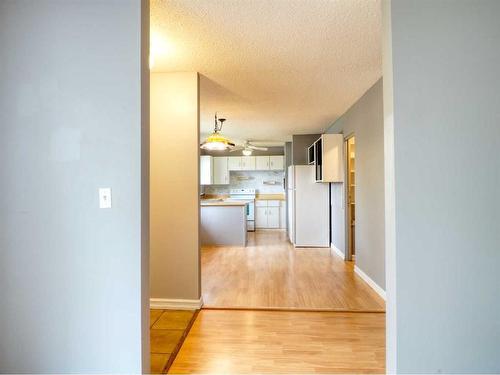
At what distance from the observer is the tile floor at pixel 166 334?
180 cm

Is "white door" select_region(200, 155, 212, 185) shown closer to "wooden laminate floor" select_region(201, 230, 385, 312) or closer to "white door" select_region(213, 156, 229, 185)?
"white door" select_region(213, 156, 229, 185)

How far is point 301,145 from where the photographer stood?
5871 millimetres

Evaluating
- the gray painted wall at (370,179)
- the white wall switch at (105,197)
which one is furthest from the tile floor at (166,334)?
the gray painted wall at (370,179)

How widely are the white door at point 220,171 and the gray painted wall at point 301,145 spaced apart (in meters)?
2.66

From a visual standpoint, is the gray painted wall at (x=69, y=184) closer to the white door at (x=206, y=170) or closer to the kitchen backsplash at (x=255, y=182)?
the white door at (x=206, y=170)

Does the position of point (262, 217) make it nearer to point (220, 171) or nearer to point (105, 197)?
point (220, 171)

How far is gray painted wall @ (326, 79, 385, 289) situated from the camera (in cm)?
293

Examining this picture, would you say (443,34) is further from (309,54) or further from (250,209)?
(250,209)

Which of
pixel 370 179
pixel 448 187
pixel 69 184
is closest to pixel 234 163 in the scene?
pixel 370 179

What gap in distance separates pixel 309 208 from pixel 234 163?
10.7 feet

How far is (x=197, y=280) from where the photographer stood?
8.63 ft

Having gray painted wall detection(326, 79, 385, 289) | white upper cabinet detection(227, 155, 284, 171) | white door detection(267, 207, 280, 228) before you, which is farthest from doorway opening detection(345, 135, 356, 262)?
white upper cabinet detection(227, 155, 284, 171)

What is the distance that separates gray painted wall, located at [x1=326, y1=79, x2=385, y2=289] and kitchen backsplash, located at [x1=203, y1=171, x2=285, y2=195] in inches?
169

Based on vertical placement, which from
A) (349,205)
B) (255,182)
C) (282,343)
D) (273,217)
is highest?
(255,182)
